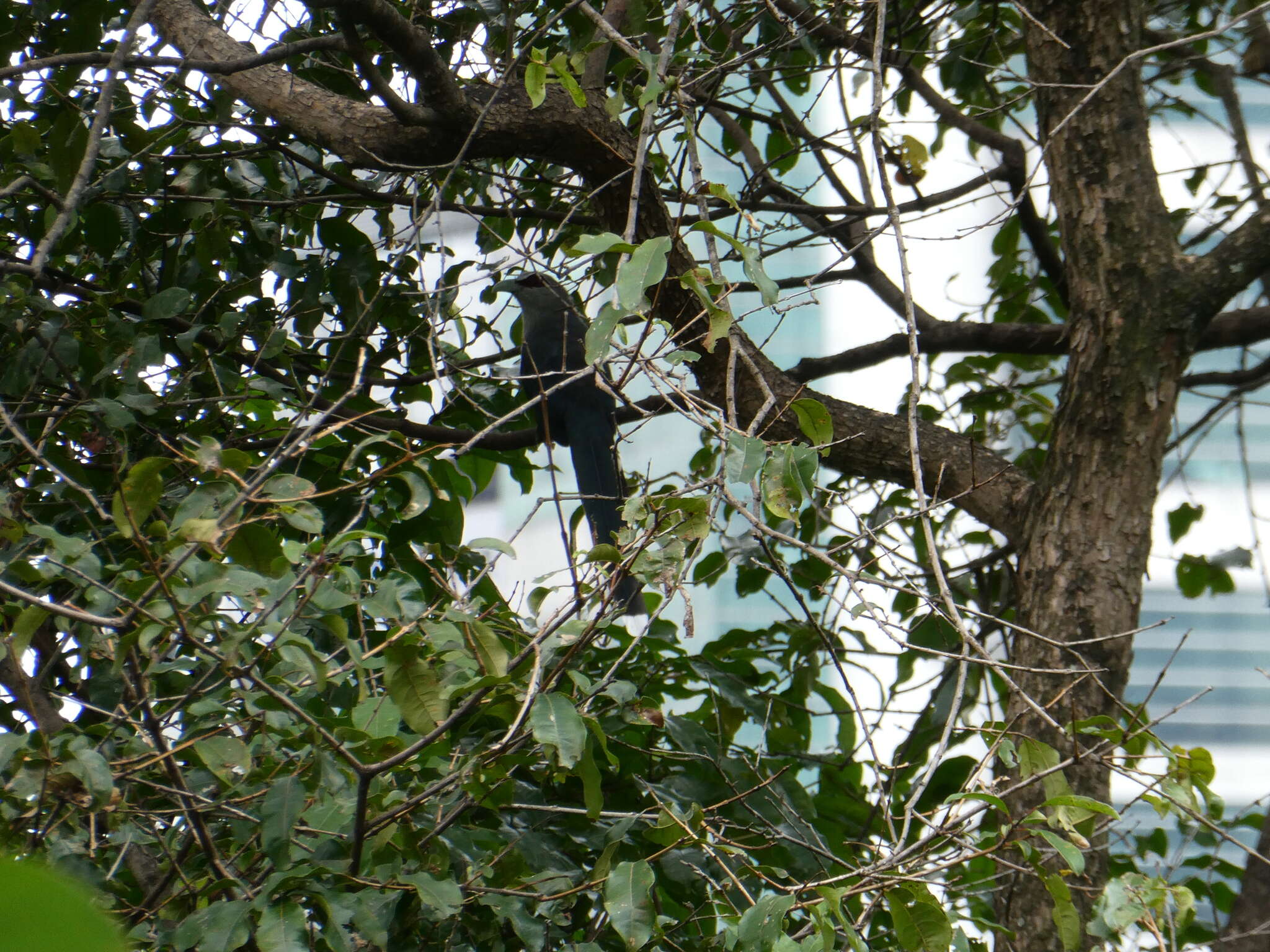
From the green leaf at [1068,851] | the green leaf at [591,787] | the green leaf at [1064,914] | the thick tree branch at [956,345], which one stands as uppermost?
the thick tree branch at [956,345]

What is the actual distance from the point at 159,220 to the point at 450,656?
1.40 m

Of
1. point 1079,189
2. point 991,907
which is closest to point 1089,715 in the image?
point 991,907

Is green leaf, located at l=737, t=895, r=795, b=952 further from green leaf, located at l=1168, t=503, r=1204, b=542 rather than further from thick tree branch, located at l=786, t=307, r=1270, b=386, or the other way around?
green leaf, located at l=1168, t=503, r=1204, b=542

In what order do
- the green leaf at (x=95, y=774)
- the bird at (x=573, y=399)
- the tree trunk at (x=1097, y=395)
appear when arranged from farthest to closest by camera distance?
the bird at (x=573, y=399) → the tree trunk at (x=1097, y=395) → the green leaf at (x=95, y=774)

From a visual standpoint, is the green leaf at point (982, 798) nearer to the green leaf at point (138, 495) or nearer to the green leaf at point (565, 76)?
the green leaf at point (138, 495)

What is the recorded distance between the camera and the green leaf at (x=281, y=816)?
98 cm

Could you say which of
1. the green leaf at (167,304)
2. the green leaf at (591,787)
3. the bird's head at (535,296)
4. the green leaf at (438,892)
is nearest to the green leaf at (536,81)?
the green leaf at (167,304)

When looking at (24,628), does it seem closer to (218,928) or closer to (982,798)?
(218,928)

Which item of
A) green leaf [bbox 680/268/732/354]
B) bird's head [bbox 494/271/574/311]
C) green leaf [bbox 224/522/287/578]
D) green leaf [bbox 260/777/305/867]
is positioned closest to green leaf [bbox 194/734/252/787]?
green leaf [bbox 260/777/305/867]

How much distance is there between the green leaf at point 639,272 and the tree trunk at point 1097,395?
3.85 ft

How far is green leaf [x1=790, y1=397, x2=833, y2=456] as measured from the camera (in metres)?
1.22

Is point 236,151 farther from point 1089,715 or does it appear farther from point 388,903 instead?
point 1089,715

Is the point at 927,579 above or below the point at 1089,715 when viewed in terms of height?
above

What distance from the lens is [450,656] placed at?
1.10m
